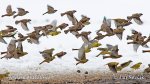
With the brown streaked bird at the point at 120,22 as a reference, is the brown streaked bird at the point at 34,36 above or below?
below

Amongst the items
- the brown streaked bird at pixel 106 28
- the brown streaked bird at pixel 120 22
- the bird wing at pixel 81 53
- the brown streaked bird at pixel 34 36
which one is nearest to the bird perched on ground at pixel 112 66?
the bird wing at pixel 81 53

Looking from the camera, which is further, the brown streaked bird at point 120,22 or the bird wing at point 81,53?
the brown streaked bird at point 120,22

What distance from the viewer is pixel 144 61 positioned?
12.6 meters

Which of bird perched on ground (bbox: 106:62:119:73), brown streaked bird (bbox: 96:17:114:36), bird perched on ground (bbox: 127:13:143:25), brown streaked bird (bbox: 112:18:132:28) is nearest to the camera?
bird perched on ground (bbox: 106:62:119:73)

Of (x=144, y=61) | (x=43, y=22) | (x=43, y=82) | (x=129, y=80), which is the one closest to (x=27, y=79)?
(x=43, y=82)

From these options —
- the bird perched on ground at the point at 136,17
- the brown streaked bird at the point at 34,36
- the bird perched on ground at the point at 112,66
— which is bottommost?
the bird perched on ground at the point at 112,66

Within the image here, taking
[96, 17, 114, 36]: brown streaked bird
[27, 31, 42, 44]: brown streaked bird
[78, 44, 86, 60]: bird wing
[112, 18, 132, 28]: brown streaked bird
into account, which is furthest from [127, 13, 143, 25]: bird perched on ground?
[27, 31, 42, 44]: brown streaked bird

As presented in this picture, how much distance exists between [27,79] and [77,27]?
5.09 ft

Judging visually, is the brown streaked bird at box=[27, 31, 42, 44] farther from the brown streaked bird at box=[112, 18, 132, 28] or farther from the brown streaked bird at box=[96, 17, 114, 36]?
the brown streaked bird at box=[112, 18, 132, 28]

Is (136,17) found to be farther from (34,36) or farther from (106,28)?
(34,36)

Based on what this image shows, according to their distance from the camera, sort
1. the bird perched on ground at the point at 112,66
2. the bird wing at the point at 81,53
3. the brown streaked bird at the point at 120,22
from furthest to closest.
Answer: the brown streaked bird at the point at 120,22, the bird wing at the point at 81,53, the bird perched on ground at the point at 112,66

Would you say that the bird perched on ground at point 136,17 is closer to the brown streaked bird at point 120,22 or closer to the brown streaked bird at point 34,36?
the brown streaked bird at point 120,22

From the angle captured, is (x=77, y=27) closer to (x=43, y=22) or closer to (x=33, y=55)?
(x=33, y=55)

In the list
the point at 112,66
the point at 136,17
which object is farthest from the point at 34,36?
the point at 136,17
